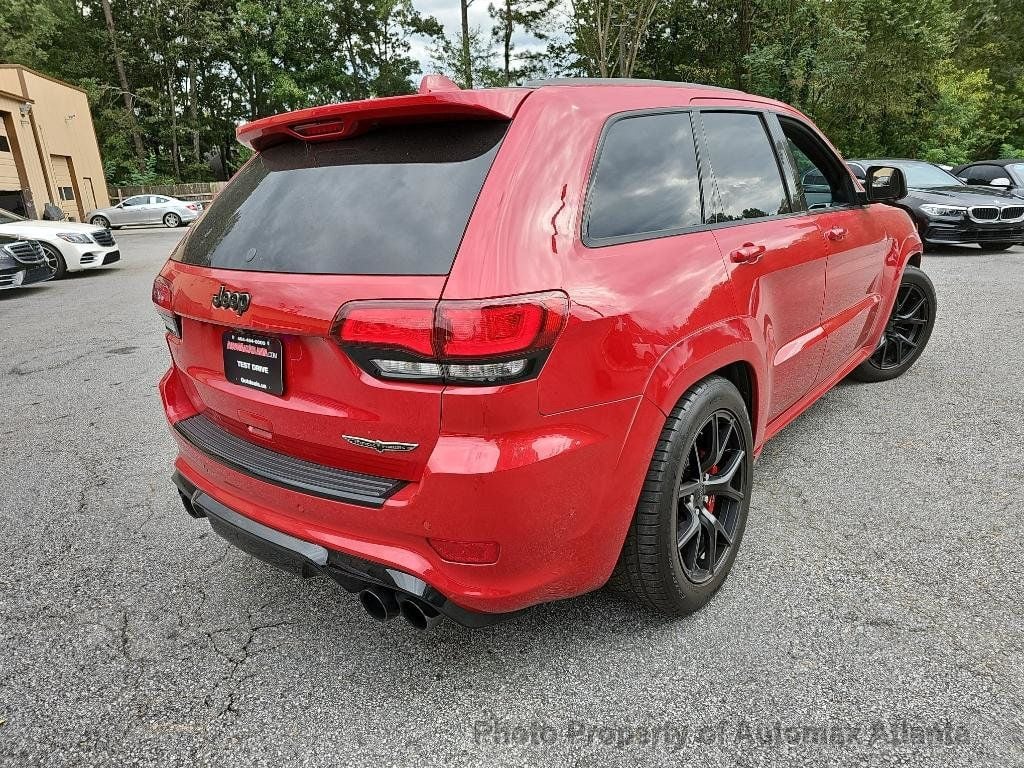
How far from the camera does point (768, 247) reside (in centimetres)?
267

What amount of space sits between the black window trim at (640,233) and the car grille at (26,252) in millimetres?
11008

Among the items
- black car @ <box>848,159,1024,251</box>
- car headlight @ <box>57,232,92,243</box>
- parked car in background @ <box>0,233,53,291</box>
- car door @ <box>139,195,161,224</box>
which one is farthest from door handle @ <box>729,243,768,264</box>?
car door @ <box>139,195,161,224</box>

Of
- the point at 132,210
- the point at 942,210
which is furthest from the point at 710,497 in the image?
the point at 132,210

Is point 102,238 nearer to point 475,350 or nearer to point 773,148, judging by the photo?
point 773,148

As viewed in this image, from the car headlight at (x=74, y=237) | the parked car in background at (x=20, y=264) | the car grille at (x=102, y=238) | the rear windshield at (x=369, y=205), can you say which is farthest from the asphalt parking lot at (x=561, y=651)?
the car grille at (x=102, y=238)

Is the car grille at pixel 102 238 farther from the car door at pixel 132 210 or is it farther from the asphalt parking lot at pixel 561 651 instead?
the car door at pixel 132 210

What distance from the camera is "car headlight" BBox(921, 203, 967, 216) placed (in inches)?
414

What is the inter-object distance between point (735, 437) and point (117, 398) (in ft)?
14.8

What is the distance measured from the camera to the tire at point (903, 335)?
473 cm

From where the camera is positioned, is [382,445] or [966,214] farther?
[966,214]

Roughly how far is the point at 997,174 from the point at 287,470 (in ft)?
48.0

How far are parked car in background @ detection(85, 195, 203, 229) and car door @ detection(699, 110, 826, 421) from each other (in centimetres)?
2894

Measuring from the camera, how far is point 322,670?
86.4 inches

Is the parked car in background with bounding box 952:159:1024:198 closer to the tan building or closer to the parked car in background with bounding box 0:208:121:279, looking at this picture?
the parked car in background with bounding box 0:208:121:279
